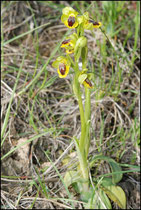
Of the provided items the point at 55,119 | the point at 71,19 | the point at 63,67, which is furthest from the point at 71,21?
the point at 55,119

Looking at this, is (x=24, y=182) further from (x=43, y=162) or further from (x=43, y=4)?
(x=43, y=4)

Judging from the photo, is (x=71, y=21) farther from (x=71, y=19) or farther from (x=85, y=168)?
(x=85, y=168)

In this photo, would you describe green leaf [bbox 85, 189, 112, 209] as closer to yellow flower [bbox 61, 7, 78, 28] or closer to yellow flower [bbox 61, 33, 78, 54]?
yellow flower [bbox 61, 33, 78, 54]

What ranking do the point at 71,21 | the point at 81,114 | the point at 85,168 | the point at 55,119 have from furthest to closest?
the point at 55,119 → the point at 85,168 → the point at 81,114 → the point at 71,21

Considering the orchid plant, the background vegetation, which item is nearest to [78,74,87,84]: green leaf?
the orchid plant

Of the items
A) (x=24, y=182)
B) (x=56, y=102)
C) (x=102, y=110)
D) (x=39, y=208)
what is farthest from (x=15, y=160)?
(x=102, y=110)

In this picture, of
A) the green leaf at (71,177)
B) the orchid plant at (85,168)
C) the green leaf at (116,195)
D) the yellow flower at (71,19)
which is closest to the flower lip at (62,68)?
the orchid plant at (85,168)
